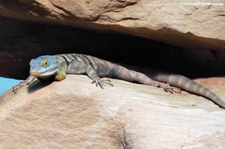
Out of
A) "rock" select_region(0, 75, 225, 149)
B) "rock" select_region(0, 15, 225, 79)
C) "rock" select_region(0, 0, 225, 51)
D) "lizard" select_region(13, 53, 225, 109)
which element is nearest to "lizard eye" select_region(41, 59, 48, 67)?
"lizard" select_region(13, 53, 225, 109)

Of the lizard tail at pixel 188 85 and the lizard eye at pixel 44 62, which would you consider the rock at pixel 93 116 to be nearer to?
the lizard tail at pixel 188 85

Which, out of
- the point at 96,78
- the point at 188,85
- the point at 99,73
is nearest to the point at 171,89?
the point at 188,85

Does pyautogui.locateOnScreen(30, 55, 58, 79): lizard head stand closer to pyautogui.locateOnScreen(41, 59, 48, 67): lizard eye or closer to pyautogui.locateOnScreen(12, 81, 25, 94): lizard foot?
pyautogui.locateOnScreen(41, 59, 48, 67): lizard eye

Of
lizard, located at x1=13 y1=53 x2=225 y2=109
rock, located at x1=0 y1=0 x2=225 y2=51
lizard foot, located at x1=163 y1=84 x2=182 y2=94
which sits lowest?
lizard foot, located at x1=163 y1=84 x2=182 y2=94

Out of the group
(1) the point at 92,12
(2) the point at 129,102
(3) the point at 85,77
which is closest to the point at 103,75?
(3) the point at 85,77

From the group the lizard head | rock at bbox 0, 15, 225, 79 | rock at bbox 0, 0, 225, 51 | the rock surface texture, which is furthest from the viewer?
rock at bbox 0, 15, 225, 79

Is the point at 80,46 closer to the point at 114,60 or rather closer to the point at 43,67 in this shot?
the point at 114,60
